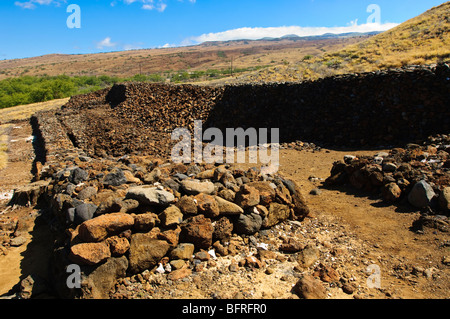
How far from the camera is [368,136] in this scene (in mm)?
11219

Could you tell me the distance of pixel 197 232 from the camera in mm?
4184

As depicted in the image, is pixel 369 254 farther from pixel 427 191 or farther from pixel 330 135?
pixel 330 135

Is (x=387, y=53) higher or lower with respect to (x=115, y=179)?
higher

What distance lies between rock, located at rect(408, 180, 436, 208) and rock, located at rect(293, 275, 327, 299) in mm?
3448

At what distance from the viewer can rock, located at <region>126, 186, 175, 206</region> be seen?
14.0 ft

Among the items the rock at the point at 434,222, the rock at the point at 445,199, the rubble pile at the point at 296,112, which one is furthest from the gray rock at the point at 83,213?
the rubble pile at the point at 296,112

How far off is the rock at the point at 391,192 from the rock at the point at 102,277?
17.4 feet

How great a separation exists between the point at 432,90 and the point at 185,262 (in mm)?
10665

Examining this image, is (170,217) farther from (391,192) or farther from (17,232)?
(391,192)

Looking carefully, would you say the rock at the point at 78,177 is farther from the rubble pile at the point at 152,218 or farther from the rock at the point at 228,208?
the rock at the point at 228,208

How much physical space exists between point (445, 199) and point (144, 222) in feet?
17.4

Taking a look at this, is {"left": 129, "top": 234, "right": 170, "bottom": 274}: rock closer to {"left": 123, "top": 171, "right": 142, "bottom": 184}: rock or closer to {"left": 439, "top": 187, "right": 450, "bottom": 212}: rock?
{"left": 123, "top": 171, "right": 142, "bottom": 184}: rock

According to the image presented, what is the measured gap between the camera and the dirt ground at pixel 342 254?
3594mm

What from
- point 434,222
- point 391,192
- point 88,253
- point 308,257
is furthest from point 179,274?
point 391,192
